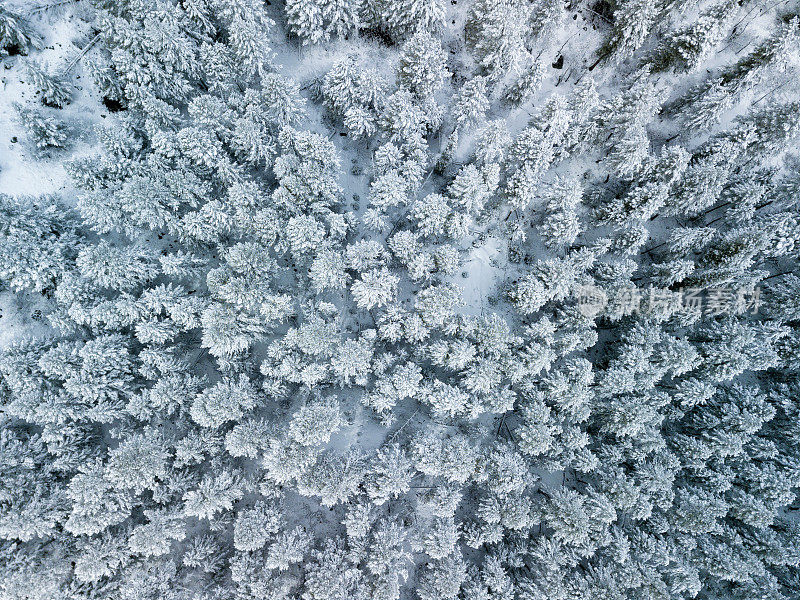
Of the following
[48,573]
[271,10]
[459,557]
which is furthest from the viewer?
[271,10]

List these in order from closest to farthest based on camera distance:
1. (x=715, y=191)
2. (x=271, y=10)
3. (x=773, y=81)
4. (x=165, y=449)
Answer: (x=165, y=449), (x=715, y=191), (x=271, y=10), (x=773, y=81)

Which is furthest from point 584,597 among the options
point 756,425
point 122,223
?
point 122,223

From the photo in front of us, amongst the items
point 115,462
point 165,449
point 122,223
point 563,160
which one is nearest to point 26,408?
point 115,462

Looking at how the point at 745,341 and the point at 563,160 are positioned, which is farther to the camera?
the point at 563,160

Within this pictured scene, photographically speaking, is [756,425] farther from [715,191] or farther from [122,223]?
[122,223]

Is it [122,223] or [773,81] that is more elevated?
[773,81]

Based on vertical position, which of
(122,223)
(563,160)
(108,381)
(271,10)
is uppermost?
(271,10)
